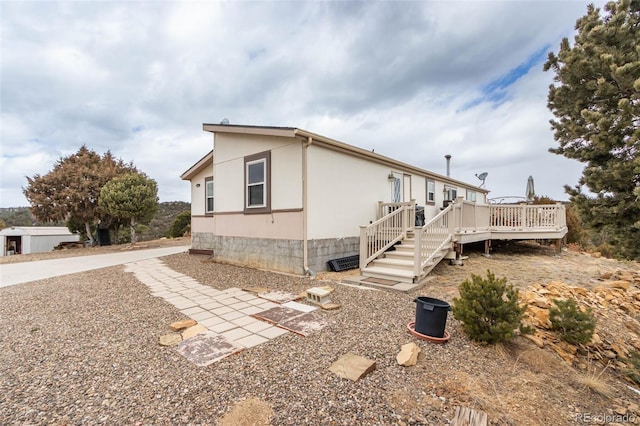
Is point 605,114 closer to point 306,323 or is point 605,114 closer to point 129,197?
point 306,323

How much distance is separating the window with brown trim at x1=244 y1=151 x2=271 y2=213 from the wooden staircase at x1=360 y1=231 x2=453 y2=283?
10.6 ft

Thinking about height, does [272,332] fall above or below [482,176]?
below

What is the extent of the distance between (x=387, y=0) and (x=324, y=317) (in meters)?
7.90

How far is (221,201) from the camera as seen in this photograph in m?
9.23

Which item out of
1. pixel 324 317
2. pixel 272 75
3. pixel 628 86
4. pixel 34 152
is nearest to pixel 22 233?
pixel 34 152

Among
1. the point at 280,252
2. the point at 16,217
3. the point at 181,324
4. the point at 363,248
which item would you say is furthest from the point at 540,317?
the point at 16,217

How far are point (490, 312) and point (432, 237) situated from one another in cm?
337

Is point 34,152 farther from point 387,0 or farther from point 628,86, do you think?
point 628,86

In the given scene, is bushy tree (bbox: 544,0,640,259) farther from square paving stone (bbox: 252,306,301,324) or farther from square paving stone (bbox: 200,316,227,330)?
square paving stone (bbox: 200,316,227,330)

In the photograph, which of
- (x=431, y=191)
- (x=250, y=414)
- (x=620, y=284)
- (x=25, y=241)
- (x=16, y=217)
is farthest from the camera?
(x=16, y=217)

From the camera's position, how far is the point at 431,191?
12242 mm

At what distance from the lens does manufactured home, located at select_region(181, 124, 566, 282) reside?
6.77 m

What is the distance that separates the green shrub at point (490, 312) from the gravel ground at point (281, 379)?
18 cm

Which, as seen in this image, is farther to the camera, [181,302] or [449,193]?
[449,193]
